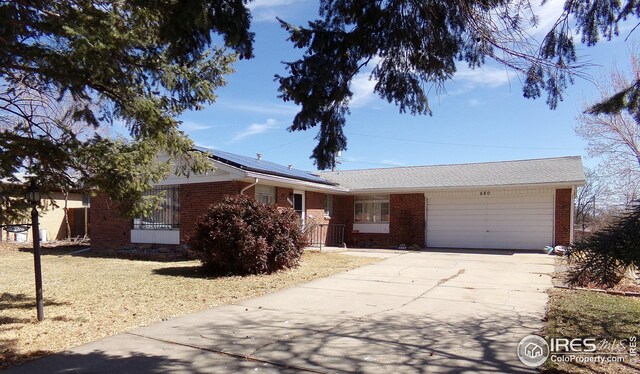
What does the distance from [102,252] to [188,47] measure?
1598cm

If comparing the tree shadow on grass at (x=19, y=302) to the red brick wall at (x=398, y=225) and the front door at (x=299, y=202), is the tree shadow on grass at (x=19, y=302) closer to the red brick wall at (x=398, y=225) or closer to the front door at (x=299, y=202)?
the front door at (x=299, y=202)

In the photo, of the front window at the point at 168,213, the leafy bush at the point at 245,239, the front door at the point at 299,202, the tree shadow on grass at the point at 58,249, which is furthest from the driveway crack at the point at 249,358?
the tree shadow on grass at the point at 58,249

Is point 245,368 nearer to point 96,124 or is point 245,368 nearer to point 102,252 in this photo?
point 96,124

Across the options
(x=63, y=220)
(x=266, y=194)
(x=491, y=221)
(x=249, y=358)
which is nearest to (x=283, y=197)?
(x=266, y=194)

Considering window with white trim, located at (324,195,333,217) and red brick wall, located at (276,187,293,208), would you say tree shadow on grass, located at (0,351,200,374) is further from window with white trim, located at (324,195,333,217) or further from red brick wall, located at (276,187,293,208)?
window with white trim, located at (324,195,333,217)

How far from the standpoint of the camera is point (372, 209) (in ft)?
71.3

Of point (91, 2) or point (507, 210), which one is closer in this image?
point (91, 2)

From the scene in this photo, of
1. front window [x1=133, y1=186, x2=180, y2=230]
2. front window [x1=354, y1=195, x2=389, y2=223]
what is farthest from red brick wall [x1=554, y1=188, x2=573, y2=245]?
front window [x1=133, y1=186, x2=180, y2=230]

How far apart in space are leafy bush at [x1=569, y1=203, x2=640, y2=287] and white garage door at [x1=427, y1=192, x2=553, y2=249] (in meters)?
16.1

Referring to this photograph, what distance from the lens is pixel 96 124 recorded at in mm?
7410

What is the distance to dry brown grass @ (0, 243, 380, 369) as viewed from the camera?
602 centimetres

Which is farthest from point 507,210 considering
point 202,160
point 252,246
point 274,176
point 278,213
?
point 202,160

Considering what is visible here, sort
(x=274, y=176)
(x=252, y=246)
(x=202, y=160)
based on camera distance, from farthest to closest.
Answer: (x=274, y=176) < (x=252, y=246) < (x=202, y=160)

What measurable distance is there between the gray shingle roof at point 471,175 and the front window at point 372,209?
0.71 meters
